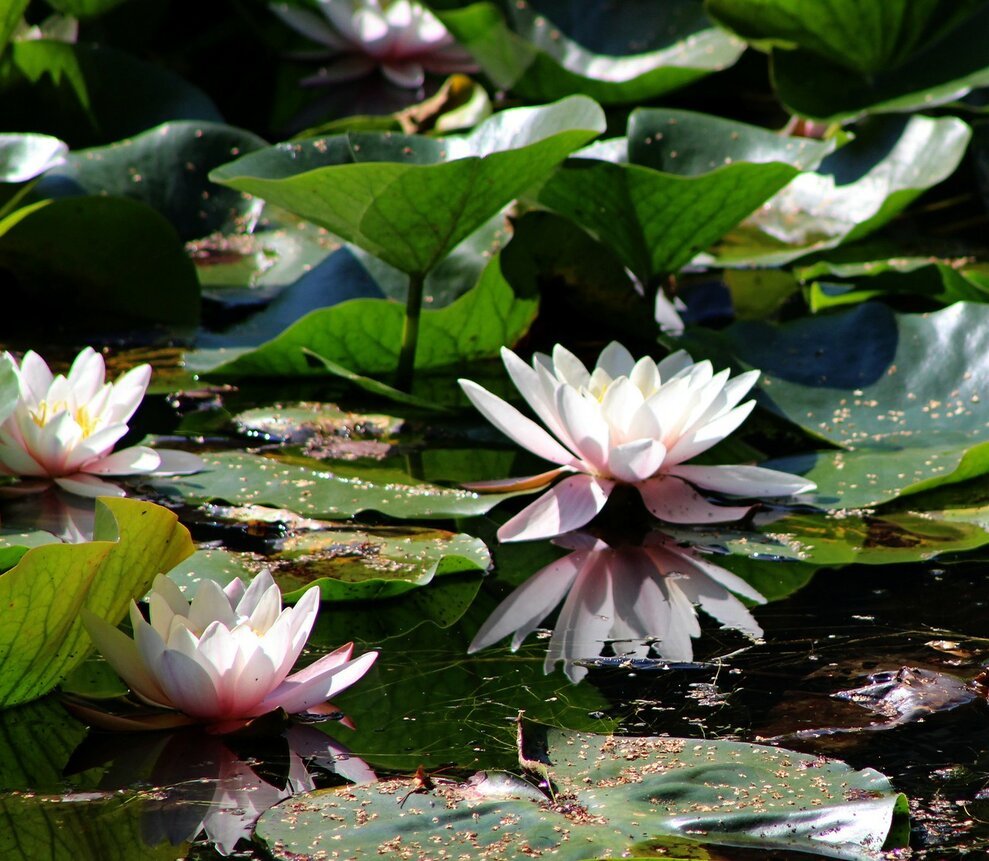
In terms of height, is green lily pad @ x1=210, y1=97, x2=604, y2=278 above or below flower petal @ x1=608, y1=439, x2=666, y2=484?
above

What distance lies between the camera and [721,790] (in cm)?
99

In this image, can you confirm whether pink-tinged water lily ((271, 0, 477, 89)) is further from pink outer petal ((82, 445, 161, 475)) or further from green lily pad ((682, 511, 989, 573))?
green lily pad ((682, 511, 989, 573))

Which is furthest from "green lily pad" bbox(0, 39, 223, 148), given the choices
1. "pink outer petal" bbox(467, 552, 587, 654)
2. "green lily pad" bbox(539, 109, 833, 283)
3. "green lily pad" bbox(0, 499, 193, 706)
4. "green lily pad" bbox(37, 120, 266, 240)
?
"green lily pad" bbox(0, 499, 193, 706)

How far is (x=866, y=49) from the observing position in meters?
2.96

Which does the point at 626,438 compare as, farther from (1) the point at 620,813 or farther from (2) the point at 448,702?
(1) the point at 620,813

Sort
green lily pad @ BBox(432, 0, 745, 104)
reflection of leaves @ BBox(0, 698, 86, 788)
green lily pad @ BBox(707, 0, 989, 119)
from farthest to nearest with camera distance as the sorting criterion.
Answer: green lily pad @ BBox(432, 0, 745, 104), green lily pad @ BBox(707, 0, 989, 119), reflection of leaves @ BBox(0, 698, 86, 788)

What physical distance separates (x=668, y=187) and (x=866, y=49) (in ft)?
3.83

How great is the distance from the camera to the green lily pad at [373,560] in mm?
1430

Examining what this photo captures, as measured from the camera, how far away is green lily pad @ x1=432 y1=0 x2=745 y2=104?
320 centimetres

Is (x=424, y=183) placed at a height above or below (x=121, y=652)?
above

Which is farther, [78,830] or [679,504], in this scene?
[679,504]

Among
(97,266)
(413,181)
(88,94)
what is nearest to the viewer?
(413,181)

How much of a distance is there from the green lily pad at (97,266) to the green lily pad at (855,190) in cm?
116

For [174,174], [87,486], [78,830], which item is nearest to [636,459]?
[87,486]
